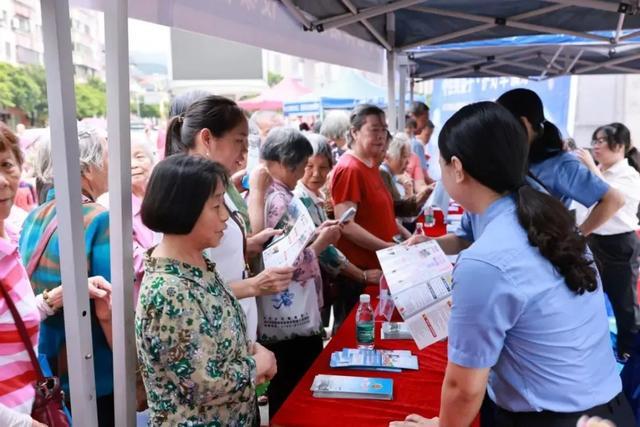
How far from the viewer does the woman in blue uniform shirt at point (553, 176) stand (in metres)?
2.23

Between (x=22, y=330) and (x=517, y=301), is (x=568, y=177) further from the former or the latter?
(x=22, y=330)

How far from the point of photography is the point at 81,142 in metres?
1.74

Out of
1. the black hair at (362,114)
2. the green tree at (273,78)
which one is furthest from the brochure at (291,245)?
the green tree at (273,78)

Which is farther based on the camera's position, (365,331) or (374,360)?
(365,331)

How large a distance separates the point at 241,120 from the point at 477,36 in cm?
310

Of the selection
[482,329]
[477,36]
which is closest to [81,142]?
[482,329]

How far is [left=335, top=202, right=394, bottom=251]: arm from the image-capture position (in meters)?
2.69

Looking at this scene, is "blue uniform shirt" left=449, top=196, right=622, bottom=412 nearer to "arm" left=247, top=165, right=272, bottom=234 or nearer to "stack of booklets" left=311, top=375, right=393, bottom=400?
"stack of booklets" left=311, top=375, right=393, bottom=400

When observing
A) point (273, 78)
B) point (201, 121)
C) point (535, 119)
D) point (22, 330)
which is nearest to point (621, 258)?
point (535, 119)

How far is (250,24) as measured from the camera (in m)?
2.11

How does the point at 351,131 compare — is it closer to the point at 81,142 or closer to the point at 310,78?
the point at 81,142

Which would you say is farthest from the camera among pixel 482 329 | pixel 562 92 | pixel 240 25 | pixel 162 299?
pixel 562 92

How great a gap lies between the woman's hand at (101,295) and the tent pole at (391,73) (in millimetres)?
2912

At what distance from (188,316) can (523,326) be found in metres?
0.72
